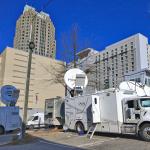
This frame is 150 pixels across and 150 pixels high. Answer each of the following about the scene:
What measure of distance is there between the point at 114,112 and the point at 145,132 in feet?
8.37

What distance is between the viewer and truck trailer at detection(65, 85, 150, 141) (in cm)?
1414

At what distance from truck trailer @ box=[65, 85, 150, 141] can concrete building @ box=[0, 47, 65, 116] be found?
75.8 metres

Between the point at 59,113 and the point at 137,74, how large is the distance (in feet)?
63.2

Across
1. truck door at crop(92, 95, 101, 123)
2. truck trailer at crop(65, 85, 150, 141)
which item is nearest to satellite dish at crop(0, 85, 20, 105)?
truck trailer at crop(65, 85, 150, 141)

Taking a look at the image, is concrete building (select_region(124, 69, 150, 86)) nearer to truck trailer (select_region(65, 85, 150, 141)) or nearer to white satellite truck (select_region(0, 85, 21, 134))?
white satellite truck (select_region(0, 85, 21, 134))

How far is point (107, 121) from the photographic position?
16.1 meters

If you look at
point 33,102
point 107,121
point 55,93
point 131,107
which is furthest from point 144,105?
point 55,93

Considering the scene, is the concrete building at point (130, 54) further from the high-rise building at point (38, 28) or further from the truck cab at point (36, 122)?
the truck cab at point (36, 122)

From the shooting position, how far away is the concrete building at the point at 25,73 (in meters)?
97.1

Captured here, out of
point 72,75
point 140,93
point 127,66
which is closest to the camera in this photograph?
point 140,93

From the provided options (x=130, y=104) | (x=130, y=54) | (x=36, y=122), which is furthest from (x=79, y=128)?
(x=130, y=54)

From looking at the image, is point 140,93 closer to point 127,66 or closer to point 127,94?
point 127,94

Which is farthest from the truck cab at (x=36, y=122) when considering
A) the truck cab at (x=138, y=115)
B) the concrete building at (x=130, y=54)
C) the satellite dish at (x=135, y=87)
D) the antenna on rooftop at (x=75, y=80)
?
the concrete building at (x=130, y=54)

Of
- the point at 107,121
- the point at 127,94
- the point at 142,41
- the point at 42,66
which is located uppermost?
the point at 142,41
